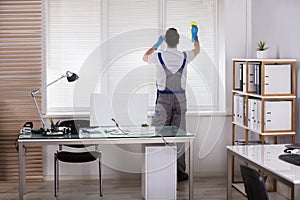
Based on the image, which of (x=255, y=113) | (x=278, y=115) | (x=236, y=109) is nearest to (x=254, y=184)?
(x=278, y=115)

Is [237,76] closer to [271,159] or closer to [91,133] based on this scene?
[91,133]

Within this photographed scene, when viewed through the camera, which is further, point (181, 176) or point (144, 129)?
point (181, 176)

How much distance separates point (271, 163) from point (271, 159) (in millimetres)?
138

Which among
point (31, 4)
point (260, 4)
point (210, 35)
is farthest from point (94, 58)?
point (260, 4)

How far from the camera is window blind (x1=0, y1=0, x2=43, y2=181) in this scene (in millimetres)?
6066

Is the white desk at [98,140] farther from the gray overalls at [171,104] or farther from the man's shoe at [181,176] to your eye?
the man's shoe at [181,176]

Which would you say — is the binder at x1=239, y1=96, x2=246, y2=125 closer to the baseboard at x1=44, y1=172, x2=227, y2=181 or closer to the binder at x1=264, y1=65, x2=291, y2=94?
the binder at x1=264, y1=65, x2=291, y2=94

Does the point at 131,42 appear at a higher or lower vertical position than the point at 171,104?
higher

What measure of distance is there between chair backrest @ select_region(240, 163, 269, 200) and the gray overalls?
286 centimetres

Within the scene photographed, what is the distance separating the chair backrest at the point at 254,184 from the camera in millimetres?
2896

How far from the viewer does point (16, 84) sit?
612 cm

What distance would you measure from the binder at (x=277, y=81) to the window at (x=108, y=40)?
1391 mm

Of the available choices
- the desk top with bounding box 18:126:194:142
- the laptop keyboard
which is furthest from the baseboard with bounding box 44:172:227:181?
the laptop keyboard

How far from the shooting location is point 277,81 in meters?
5.24
